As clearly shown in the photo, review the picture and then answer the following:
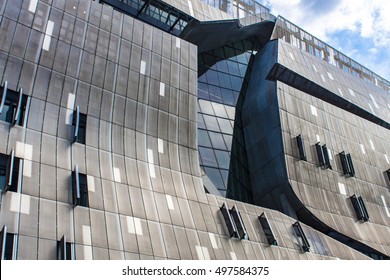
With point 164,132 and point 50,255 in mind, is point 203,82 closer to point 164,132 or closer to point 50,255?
point 164,132

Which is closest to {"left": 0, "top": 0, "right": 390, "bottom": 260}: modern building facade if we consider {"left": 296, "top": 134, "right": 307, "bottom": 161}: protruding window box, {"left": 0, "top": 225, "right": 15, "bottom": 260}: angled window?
{"left": 0, "top": 225, "right": 15, "bottom": 260}: angled window

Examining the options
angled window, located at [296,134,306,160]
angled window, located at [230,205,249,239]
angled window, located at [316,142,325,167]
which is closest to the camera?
angled window, located at [230,205,249,239]

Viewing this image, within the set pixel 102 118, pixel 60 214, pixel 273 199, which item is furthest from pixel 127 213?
pixel 273 199

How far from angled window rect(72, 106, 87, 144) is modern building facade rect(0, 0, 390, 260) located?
0.31 ft

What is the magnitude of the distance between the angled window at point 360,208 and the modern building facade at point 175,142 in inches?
5.5

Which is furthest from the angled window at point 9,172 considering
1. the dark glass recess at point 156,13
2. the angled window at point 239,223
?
the dark glass recess at point 156,13

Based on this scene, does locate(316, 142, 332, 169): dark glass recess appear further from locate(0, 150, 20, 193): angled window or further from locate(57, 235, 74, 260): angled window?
locate(0, 150, 20, 193): angled window

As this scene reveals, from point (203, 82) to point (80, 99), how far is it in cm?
1968

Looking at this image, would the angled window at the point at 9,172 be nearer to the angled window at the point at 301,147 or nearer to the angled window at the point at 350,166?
the angled window at the point at 301,147

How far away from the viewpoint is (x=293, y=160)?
145ft

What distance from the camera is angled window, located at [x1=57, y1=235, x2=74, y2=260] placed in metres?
25.6

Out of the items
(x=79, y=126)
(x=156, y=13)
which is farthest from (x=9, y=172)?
(x=156, y=13)

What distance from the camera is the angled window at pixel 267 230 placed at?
35938 mm

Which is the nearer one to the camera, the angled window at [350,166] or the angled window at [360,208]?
the angled window at [360,208]
